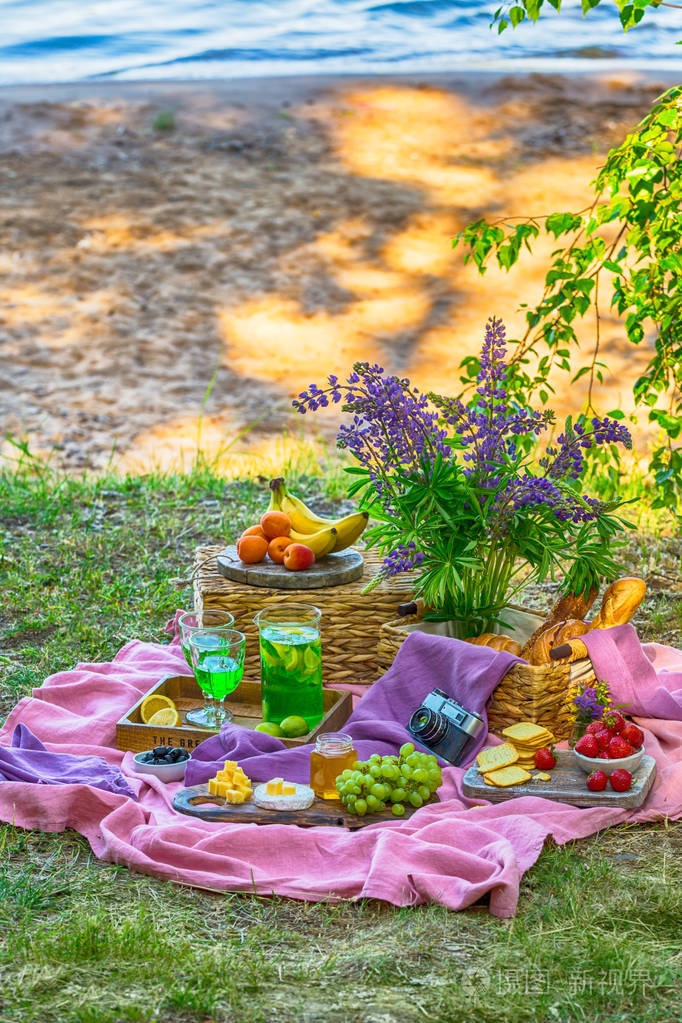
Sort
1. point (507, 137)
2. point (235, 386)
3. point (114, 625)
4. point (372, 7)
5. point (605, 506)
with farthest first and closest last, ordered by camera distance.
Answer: point (372, 7), point (507, 137), point (235, 386), point (114, 625), point (605, 506)

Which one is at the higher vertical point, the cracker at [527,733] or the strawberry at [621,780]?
the cracker at [527,733]

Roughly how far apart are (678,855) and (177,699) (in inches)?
58.4

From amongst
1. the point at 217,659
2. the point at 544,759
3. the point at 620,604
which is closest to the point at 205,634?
the point at 217,659

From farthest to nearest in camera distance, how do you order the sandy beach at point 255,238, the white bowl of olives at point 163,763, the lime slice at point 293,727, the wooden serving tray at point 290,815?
the sandy beach at point 255,238 < the lime slice at point 293,727 < the white bowl of olives at point 163,763 < the wooden serving tray at point 290,815

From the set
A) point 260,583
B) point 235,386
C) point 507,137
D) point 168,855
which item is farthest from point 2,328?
point 168,855

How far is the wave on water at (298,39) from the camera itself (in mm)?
16594

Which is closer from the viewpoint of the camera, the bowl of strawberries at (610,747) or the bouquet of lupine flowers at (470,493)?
the bowl of strawberries at (610,747)

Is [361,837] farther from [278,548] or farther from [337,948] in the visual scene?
[278,548]

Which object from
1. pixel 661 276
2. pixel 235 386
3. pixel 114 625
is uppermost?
pixel 661 276

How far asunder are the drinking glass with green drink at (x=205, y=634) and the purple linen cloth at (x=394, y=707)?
6.5 inches

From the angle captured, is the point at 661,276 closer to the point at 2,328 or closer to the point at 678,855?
the point at 678,855

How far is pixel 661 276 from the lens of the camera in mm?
3715

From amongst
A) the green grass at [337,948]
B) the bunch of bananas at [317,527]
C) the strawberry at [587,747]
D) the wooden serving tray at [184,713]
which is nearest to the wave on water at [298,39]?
the bunch of bananas at [317,527]

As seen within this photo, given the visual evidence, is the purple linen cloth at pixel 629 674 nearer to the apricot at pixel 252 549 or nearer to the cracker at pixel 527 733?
the cracker at pixel 527 733
